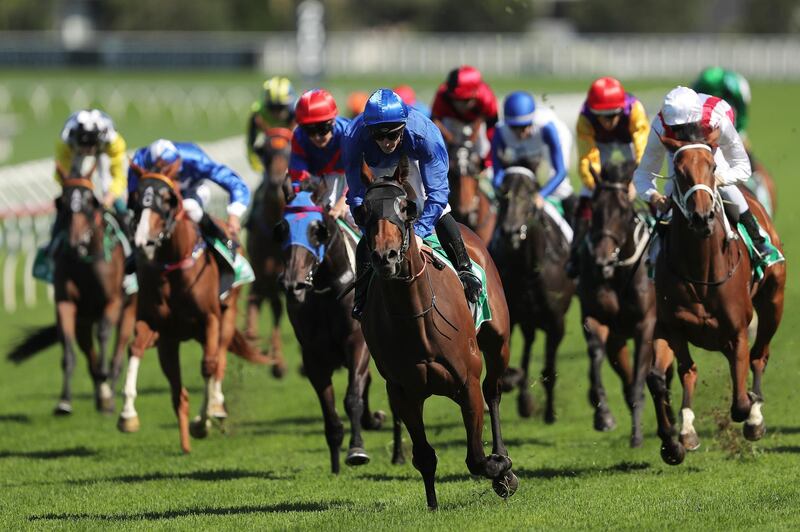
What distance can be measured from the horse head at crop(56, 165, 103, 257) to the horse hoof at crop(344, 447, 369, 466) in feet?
12.7

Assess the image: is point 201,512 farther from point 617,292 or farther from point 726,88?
point 726,88

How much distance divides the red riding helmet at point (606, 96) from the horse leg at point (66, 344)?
443 cm

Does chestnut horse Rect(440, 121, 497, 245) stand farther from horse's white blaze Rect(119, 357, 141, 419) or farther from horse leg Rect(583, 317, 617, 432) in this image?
horse's white blaze Rect(119, 357, 141, 419)

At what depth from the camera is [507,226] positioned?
10656 mm

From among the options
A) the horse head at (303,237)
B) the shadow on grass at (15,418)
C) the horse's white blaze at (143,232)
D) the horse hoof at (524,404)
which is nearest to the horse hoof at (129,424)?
the horse's white blaze at (143,232)

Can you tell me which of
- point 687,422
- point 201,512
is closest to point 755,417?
point 687,422

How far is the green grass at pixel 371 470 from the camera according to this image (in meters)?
7.17

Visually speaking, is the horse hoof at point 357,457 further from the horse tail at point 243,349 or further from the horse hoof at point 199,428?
the horse tail at point 243,349

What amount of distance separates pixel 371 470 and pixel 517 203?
2.39m

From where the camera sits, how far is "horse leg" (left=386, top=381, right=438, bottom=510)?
23.7ft

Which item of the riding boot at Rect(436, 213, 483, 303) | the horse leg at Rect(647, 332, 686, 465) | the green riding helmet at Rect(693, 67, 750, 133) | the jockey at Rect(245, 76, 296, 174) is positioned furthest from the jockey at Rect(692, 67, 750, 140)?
the riding boot at Rect(436, 213, 483, 303)

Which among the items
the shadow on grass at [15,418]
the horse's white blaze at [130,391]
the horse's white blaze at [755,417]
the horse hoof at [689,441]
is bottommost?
the shadow on grass at [15,418]

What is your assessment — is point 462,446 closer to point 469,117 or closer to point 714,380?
point 714,380

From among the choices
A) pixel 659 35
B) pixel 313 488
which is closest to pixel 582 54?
pixel 659 35
